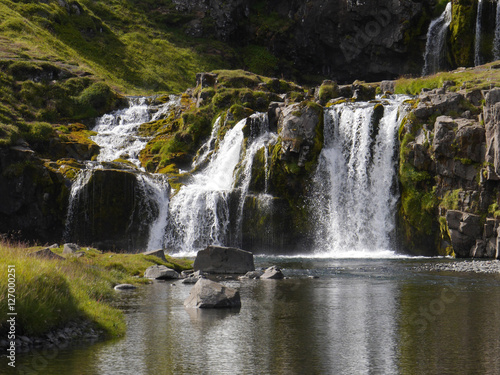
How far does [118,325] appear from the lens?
16.7 metres

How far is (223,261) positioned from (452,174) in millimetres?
20699

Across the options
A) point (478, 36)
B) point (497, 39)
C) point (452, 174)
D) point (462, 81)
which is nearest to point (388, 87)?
point (462, 81)

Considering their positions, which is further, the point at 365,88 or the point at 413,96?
the point at 365,88

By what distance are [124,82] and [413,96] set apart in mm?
44502

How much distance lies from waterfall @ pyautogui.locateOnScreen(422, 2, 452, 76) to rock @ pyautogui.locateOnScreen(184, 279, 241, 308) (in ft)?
203

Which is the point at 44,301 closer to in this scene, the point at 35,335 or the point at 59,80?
the point at 35,335

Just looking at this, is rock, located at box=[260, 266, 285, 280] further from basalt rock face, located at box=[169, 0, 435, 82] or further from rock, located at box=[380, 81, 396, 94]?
basalt rock face, located at box=[169, 0, 435, 82]

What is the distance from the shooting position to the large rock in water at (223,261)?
105 feet


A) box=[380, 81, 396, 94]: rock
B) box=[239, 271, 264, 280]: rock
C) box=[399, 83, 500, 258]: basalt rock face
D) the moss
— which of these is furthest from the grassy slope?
box=[239, 271, 264, 280]: rock

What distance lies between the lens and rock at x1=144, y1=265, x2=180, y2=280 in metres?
29.3

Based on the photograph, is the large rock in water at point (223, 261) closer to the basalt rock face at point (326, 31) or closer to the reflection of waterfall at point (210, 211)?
the reflection of waterfall at point (210, 211)

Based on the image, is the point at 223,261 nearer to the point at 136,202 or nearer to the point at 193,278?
the point at 193,278

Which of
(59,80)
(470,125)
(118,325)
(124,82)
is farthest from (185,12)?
(118,325)

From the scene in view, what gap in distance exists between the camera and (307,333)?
658 inches
